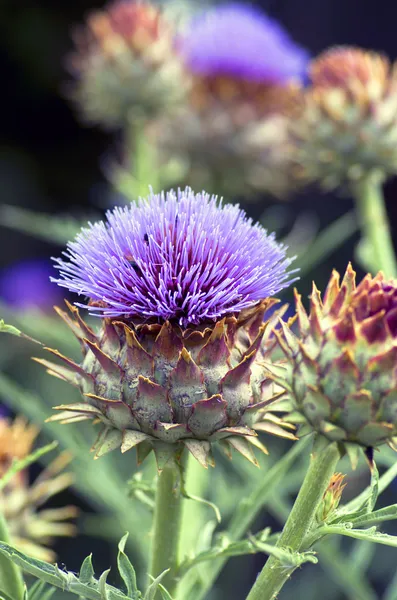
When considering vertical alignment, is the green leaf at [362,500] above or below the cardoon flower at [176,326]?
below

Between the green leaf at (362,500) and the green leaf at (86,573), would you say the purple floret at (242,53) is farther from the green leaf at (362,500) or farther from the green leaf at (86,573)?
the green leaf at (86,573)

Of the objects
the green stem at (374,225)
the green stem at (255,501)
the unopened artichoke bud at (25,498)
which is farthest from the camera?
the green stem at (374,225)

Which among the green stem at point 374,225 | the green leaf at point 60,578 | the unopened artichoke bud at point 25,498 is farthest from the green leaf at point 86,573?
the green stem at point 374,225

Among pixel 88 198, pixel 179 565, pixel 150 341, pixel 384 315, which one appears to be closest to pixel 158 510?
pixel 179 565

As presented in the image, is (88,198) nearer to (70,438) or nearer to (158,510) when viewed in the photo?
(70,438)

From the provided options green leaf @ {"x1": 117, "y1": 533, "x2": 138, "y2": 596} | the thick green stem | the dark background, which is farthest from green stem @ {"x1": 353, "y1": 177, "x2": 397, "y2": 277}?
the dark background

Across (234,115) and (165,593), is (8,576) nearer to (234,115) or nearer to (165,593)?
(165,593)

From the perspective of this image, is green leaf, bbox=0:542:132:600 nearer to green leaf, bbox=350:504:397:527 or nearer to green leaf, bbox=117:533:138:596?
green leaf, bbox=117:533:138:596
